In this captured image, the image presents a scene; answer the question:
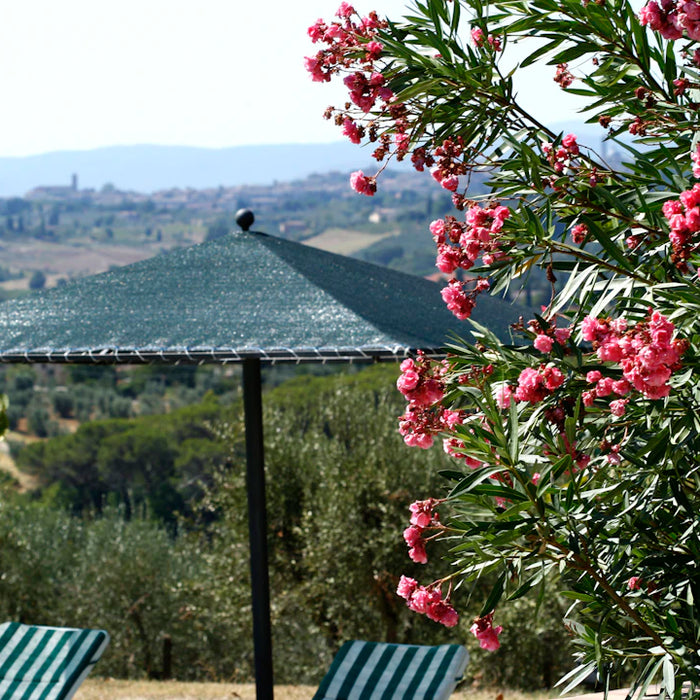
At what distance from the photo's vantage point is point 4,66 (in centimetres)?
12612

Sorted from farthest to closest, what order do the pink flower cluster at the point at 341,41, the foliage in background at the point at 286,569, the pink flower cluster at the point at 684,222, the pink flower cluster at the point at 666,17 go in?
1. the foliage in background at the point at 286,569
2. the pink flower cluster at the point at 341,41
3. the pink flower cluster at the point at 666,17
4. the pink flower cluster at the point at 684,222

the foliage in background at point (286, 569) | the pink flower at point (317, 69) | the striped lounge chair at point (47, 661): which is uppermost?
the pink flower at point (317, 69)

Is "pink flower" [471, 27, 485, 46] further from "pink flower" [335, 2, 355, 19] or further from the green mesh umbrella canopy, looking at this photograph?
the green mesh umbrella canopy

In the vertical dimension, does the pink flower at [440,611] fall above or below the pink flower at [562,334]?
below

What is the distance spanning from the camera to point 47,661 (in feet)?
17.8

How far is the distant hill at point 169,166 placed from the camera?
164425 millimetres

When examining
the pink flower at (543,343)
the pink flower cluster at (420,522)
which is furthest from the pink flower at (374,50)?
the pink flower cluster at (420,522)

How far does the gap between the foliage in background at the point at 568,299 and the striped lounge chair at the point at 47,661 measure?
2944 millimetres

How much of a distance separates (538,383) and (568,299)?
383 mm

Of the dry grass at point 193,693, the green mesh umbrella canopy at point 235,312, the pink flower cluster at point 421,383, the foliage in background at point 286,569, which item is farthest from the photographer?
the foliage in background at point 286,569

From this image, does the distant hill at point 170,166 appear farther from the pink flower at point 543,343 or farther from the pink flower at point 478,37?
the pink flower at point 543,343

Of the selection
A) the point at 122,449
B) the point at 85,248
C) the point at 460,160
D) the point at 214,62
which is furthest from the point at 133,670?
the point at 214,62

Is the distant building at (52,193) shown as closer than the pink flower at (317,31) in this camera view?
No

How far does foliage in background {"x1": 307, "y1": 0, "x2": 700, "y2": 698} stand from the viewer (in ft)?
8.36
